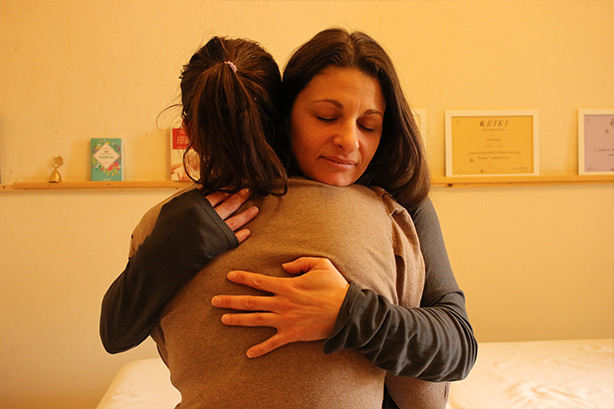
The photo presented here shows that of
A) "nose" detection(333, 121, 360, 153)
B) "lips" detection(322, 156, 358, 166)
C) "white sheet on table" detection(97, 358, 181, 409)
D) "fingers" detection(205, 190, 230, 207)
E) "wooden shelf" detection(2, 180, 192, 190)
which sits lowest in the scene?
"white sheet on table" detection(97, 358, 181, 409)

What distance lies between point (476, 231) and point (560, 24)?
3.81 ft

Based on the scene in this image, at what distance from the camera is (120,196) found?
1.99m

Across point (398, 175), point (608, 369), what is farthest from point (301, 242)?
point (608, 369)

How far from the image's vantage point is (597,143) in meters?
2.21

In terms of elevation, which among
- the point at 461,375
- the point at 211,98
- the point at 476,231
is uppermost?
the point at 211,98

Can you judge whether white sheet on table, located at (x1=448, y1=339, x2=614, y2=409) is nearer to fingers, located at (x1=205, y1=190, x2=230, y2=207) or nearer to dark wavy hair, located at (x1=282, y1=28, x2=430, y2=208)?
dark wavy hair, located at (x1=282, y1=28, x2=430, y2=208)

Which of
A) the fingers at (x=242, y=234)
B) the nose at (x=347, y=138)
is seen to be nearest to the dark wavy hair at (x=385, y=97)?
the nose at (x=347, y=138)

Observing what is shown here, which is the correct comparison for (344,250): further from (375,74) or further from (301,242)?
(375,74)

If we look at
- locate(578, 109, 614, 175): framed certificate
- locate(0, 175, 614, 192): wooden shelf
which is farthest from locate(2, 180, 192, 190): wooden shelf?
locate(578, 109, 614, 175): framed certificate

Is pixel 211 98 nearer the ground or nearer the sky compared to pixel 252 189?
nearer the sky

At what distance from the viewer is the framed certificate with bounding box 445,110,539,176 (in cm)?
213

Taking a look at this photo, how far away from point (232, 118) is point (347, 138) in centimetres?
22

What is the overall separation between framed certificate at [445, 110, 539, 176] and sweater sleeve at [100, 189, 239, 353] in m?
1.70

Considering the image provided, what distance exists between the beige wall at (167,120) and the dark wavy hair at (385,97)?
1272 mm
